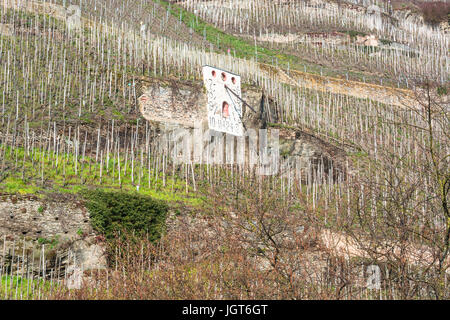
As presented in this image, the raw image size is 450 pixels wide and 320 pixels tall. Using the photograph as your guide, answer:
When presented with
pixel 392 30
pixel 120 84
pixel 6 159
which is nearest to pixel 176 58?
pixel 120 84

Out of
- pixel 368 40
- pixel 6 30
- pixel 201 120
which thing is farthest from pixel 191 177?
pixel 368 40

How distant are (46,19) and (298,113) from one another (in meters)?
16.9

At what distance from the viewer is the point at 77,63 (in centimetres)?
2908

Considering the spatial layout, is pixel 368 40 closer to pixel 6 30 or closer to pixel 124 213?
pixel 6 30

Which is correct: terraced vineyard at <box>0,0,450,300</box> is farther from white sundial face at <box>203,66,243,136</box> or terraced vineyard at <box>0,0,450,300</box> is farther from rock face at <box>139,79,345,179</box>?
white sundial face at <box>203,66,243,136</box>

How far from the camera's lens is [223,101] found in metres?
31.9

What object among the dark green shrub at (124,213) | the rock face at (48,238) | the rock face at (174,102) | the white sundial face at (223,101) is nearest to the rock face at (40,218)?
the rock face at (48,238)

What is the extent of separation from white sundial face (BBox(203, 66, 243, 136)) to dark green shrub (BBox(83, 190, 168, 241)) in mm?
10027

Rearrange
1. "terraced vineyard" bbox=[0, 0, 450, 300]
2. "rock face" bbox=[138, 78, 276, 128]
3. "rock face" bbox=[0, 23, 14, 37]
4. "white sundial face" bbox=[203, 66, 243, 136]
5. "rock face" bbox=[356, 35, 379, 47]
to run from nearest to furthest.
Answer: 1. "terraced vineyard" bbox=[0, 0, 450, 300]
2. "rock face" bbox=[138, 78, 276, 128]
3. "rock face" bbox=[0, 23, 14, 37]
4. "white sundial face" bbox=[203, 66, 243, 136]
5. "rock face" bbox=[356, 35, 379, 47]

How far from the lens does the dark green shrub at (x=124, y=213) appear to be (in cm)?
2042

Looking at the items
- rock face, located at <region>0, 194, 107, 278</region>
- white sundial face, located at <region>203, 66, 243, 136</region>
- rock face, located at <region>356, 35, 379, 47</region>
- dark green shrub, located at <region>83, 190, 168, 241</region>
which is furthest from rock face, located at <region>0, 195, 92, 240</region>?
rock face, located at <region>356, 35, 379, 47</region>

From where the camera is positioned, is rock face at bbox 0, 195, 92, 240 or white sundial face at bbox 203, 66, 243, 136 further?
white sundial face at bbox 203, 66, 243, 136

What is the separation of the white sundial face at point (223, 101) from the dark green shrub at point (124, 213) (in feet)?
32.9

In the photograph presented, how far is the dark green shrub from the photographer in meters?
20.4
